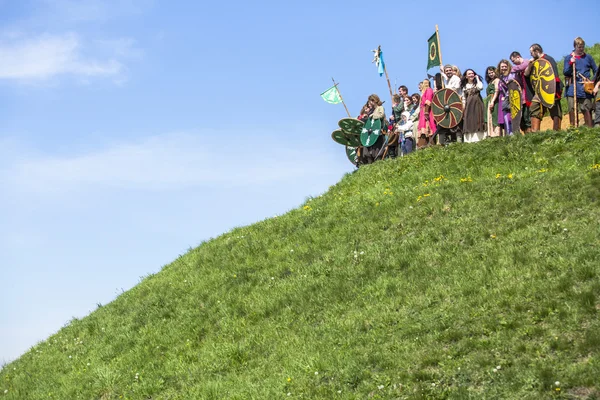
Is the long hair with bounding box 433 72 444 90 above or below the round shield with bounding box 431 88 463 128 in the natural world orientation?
above

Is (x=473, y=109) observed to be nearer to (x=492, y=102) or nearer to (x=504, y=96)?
(x=492, y=102)

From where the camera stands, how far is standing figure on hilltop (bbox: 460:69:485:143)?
20984mm

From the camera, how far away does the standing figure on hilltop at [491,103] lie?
20.8 meters


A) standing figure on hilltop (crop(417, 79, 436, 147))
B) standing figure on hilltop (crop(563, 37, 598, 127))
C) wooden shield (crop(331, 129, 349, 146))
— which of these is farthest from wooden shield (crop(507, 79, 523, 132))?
wooden shield (crop(331, 129, 349, 146))

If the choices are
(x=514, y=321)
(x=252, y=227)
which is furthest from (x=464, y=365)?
(x=252, y=227)

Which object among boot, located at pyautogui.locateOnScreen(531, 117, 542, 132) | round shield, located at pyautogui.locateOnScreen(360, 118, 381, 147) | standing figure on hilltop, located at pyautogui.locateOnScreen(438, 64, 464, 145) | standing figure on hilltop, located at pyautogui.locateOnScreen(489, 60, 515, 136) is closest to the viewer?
boot, located at pyautogui.locateOnScreen(531, 117, 542, 132)

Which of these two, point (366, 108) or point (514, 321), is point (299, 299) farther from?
point (366, 108)

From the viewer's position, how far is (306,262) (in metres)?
16.6

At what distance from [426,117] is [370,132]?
280 cm

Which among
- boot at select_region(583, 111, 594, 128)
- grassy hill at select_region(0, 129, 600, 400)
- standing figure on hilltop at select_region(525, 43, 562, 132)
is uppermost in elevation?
standing figure on hilltop at select_region(525, 43, 562, 132)

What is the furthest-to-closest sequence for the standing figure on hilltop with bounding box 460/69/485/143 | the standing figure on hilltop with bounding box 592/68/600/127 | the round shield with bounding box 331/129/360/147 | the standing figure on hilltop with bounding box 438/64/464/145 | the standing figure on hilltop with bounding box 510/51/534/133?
the round shield with bounding box 331/129/360/147 < the standing figure on hilltop with bounding box 438/64/464/145 < the standing figure on hilltop with bounding box 460/69/485/143 < the standing figure on hilltop with bounding box 510/51/534/133 < the standing figure on hilltop with bounding box 592/68/600/127

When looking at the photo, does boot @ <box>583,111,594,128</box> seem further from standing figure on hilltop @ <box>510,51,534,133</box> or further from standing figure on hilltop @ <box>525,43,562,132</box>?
standing figure on hilltop @ <box>510,51,534,133</box>

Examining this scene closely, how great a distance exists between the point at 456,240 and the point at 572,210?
2142 mm

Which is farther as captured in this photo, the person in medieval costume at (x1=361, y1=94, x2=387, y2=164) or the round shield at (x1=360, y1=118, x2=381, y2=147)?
the round shield at (x1=360, y1=118, x2=381, y2=147)
